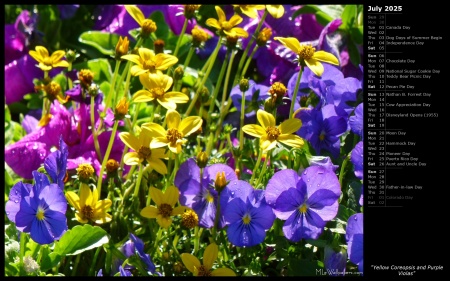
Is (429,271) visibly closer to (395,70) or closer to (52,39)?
(395,70)

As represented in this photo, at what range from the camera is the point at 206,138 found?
1.17 meters

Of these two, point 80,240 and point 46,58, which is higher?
point 46,58

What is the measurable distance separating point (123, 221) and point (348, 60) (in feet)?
1.90

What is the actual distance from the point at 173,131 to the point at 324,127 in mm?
219

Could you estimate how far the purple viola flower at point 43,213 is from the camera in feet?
2.96

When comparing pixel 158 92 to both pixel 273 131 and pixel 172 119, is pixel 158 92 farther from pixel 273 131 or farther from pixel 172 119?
pixel 273 131

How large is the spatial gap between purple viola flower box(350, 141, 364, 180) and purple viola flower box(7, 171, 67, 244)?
376 millimetres

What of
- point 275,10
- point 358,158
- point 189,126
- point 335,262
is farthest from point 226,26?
point 335,262

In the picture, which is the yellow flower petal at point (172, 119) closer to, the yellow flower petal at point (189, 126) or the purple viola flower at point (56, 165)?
the yellow flower petal at point (189, 126)

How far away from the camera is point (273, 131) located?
0.95 meters

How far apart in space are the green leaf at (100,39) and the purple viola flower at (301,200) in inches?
25.5

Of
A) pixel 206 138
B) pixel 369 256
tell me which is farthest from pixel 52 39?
pixel 369 256

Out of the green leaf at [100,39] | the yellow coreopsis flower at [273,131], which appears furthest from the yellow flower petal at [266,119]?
the green leaf at [100,39]
